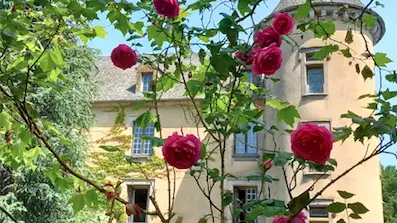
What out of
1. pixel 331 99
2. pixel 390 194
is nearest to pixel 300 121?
pixel 331 99

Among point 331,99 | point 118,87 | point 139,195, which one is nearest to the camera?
→ point 331,99

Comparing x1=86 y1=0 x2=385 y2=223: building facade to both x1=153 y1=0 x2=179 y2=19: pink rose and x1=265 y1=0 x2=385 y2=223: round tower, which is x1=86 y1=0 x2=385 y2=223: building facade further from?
x1=153 y1=0 x2=179 y2=19: pink rose

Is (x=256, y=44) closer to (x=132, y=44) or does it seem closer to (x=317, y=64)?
(x=132, y=44)

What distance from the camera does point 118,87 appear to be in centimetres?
1611

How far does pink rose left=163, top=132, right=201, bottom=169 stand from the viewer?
1.42 m

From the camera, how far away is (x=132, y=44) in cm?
228

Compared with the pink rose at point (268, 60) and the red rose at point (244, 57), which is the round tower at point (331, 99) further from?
the pink rose at point (268, 60)

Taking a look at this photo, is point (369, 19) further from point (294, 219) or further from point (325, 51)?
point (294, 219)

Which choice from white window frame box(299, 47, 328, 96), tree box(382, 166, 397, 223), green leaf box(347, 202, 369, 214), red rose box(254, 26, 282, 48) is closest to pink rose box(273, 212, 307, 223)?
green leaf box(347, 202, 369, 214)

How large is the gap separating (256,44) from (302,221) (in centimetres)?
76

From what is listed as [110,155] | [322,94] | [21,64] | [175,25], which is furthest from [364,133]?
[110,155]

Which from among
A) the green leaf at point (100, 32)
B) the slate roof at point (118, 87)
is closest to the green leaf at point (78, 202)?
the green leaf at point (100, 32)

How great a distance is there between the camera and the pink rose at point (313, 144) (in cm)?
135

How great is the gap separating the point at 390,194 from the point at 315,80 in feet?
61.7
